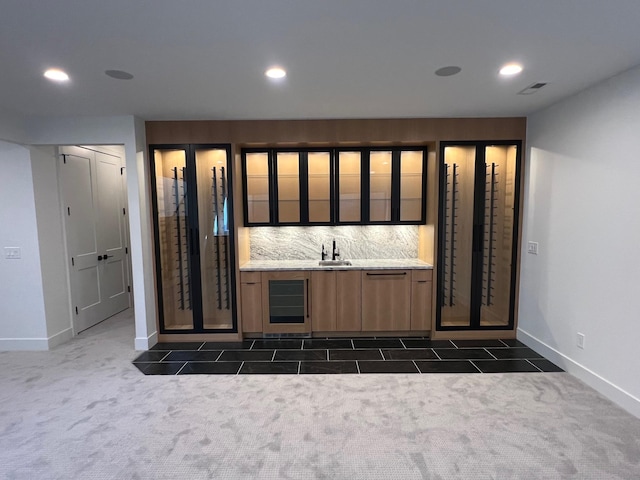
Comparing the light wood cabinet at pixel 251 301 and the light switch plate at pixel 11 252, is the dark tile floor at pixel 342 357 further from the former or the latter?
the light switch plate at pixel 11 252

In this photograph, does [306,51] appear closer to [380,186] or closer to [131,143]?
[380,186]

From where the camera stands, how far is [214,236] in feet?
12.7

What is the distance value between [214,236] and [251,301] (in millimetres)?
920

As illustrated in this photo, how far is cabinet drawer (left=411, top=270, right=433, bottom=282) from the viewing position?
3.83 metres

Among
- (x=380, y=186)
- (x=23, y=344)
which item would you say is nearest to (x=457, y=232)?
(x=380, y=186)

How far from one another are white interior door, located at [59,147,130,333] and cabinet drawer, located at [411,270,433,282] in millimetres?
4346

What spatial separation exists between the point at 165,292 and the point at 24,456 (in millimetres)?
1987

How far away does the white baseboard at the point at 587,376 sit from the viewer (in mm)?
2432

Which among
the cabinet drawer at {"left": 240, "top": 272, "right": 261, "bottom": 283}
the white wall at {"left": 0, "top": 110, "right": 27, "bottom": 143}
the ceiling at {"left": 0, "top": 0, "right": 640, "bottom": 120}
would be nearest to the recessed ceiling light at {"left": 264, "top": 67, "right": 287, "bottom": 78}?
the ceiling at {"left": 0, "top": 0, "right": 640, "bottom": 120}

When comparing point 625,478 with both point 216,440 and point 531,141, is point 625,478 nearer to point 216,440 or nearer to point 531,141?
point 216,440

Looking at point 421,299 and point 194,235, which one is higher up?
point 194,235

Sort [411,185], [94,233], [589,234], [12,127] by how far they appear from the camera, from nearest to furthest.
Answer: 1. [589,234]
2. [12,127]
3. [411,185]
4. [94,233]

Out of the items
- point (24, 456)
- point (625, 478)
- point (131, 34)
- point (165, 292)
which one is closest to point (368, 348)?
point (625, 478)

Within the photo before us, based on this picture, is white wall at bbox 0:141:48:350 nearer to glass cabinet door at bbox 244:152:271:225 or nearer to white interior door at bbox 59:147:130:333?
white interior door at bbox 59:147:130:333
